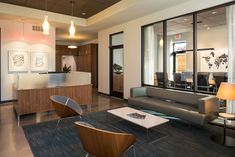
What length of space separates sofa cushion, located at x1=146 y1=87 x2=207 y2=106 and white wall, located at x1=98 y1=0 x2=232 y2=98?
1.03 m

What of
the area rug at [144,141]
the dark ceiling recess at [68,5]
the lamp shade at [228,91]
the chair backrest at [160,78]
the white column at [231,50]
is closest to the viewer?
the area rug at [144,141]

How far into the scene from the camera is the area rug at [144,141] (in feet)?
8.80

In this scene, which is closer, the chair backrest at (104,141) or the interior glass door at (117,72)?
the chair backrest at (104,141)

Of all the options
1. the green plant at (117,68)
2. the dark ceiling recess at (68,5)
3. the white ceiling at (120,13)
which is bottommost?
the green plant at (117,68)

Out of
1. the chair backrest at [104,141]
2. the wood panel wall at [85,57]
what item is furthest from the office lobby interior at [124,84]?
the wood panel wall at [85,57]

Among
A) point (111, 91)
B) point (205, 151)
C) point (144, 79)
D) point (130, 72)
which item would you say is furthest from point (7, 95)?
point (205, 151)

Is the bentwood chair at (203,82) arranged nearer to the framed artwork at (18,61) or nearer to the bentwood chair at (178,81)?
the bentwood chair at (178,81)

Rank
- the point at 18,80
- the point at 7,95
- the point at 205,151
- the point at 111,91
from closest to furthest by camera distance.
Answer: the point at 205,151 < the point at 18,80 < the point at 7,95 < the point at 111,91

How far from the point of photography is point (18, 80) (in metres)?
4.23

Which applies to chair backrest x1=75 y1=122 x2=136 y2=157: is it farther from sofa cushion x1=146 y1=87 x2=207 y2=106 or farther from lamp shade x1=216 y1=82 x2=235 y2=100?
sofa cushion x1=146 y1=87 x2=207 y2=106

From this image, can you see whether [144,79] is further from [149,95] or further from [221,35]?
[221,35]

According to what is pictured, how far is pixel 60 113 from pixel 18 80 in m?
1.89

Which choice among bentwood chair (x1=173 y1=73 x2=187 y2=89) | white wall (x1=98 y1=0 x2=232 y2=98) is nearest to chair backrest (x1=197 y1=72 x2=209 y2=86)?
bentwood chair (x1=173 y1=73 x2=187 y2=89)

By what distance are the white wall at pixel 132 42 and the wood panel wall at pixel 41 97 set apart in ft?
6.28
